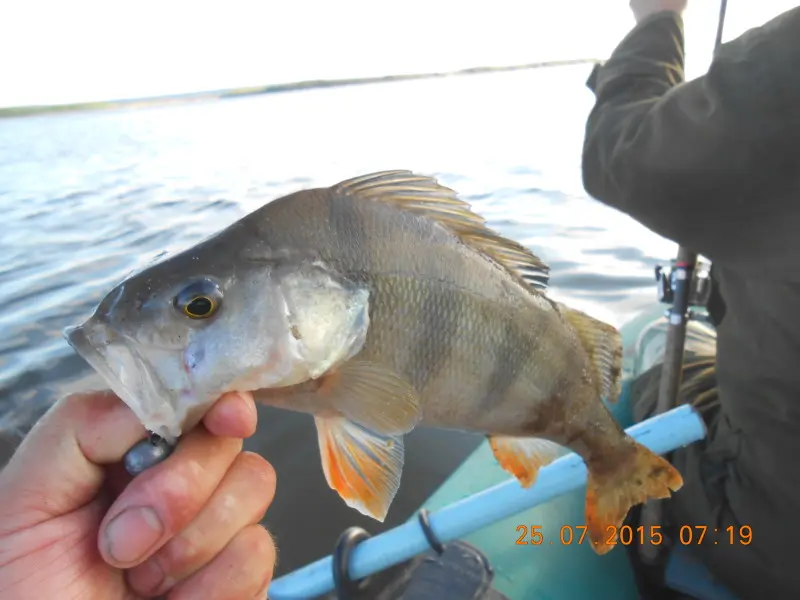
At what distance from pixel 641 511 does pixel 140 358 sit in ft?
6.79

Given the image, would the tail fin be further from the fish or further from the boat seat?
the boat seat

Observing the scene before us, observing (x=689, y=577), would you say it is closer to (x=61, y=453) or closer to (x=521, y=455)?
(x=521, y=455)

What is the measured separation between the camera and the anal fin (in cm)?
143

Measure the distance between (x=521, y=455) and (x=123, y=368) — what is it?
0.93m

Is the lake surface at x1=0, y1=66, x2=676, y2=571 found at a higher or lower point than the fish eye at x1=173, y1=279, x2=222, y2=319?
lower

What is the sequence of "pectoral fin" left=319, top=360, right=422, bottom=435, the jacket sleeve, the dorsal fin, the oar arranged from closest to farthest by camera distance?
"pectoral fin" left=319, top=360, right=422, bottom=435 → the dorsal fin → the jacket sleeve → the oar

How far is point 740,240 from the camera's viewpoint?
1783 mm

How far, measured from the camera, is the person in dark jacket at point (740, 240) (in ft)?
5.37

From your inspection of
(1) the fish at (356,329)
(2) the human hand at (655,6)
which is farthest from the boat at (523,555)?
(2) the human hand at (655,6)

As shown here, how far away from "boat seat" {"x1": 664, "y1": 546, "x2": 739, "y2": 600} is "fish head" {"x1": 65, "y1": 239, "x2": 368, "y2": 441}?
1790 millimetres

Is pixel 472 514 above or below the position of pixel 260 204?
above
